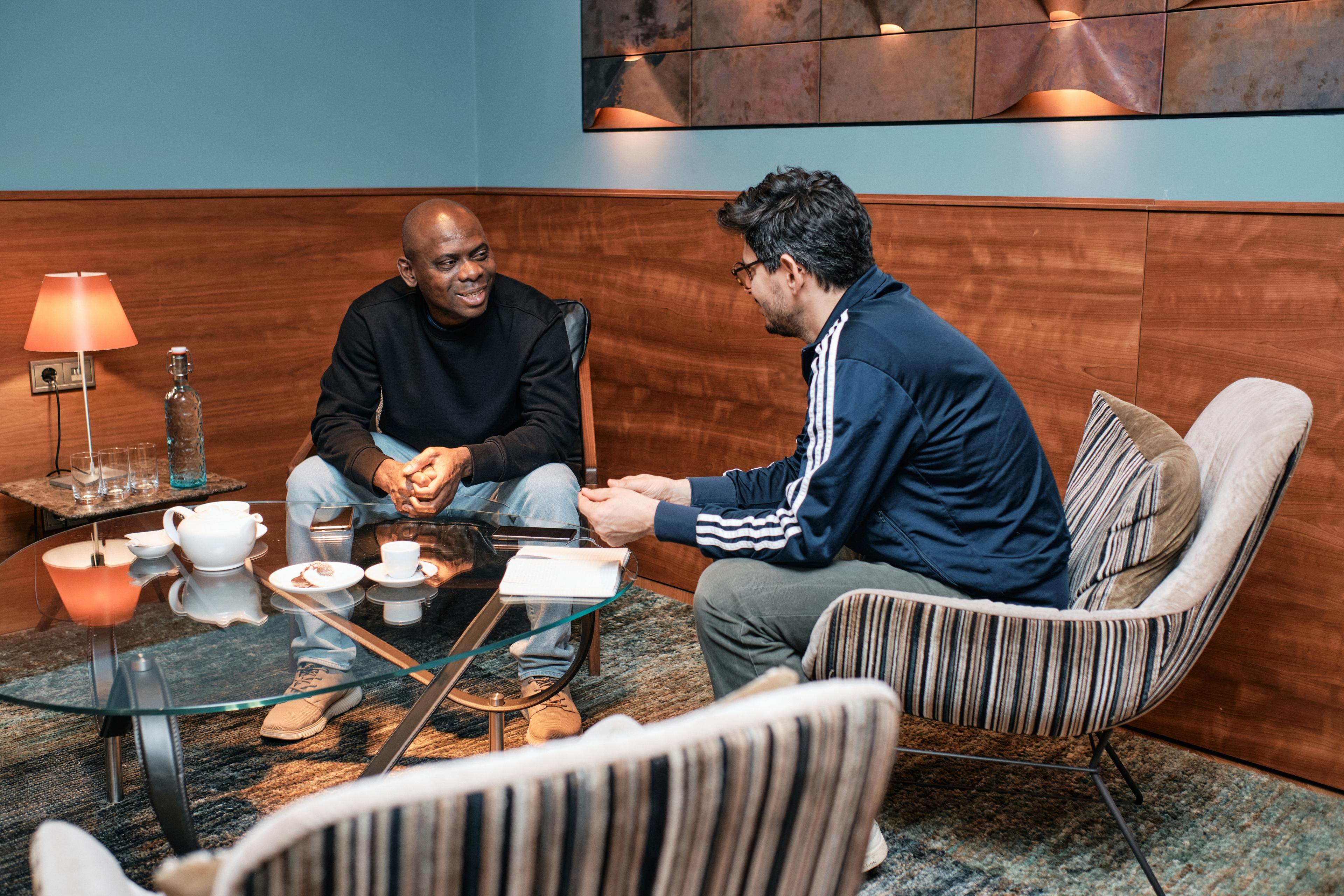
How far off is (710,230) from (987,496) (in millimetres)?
1604

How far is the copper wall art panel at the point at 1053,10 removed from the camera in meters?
2.49

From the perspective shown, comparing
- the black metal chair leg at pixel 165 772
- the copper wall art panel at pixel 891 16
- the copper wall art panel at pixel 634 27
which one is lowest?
the black metal chair leg at pixel 165 772

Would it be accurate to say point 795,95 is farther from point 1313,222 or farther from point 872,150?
point 1313,222

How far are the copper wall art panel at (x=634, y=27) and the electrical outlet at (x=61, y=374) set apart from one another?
1814mm

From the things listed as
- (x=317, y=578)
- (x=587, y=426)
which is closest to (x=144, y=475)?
(x=587, y=426)

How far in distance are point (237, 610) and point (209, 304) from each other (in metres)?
2.02

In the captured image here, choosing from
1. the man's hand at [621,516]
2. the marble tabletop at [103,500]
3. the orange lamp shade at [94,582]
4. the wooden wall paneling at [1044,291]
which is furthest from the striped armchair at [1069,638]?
the marble tabletop at [103,500]

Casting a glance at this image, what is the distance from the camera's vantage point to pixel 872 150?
305 cm

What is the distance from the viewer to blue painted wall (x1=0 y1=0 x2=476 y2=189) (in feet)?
10.7

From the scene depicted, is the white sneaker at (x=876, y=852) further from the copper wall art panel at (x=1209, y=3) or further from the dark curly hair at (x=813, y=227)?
the copper wall art panel at (x=1209, y=3)

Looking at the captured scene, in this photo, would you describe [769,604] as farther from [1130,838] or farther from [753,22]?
[753,22]

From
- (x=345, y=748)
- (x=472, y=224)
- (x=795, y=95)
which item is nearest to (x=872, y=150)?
(x=795, y=95)

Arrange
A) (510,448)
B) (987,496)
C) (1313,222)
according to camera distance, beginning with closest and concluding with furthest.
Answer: (987,496), (1313,222), (510,448)

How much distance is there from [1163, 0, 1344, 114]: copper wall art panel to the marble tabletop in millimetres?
2671
